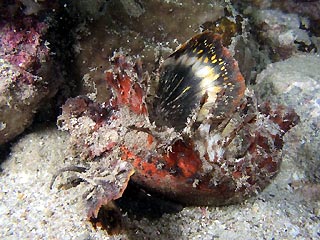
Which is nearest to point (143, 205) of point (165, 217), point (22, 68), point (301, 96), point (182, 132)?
point (165, 217)

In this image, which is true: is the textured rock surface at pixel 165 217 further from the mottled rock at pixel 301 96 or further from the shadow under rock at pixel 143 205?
the mottled rock at pixel 301 96

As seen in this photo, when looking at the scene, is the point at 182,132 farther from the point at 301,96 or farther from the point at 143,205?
the point at 301,96

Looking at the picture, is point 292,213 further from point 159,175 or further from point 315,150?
point 159,175

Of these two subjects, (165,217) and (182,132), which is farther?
(165,217)

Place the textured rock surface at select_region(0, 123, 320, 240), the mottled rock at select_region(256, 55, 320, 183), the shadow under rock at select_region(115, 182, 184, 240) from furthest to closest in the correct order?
the mottled rock at select_region(256, 55, 320, 183) < the shadow under rock at select_region(115, 182, 184, 240) < the textured rock surface at select_region(0, 123, 320, 240)

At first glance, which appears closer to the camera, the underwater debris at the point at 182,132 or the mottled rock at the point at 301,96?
the underwater debris at the point at 182,132

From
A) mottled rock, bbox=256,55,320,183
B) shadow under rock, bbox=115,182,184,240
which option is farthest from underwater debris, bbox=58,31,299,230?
mottled rock, bbox=256,55,320,183

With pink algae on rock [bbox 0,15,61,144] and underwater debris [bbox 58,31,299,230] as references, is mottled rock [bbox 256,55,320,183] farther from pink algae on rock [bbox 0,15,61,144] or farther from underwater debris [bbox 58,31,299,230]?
pink algae on rock [bbox 0,15,61,144]

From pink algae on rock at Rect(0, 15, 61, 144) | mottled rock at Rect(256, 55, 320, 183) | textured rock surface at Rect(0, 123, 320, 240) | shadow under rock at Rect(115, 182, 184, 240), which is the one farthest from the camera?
mottled rock at Rect(256, 55, 320, 183)

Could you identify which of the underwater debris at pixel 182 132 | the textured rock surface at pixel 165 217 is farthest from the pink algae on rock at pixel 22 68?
the textured rock surface at pixel 165 217

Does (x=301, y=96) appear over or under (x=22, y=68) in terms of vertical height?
under

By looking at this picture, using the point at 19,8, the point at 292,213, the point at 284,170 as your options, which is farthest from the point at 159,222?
the point at 19,8

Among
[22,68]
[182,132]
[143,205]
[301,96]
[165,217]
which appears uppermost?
[22,68]
